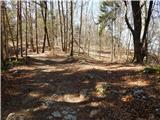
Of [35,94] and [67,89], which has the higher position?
[67,89]

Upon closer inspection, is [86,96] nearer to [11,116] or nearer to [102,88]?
[102,88]

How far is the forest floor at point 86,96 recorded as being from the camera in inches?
399

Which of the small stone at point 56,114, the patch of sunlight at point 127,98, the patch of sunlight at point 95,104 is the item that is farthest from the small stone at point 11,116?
the patch of sunlight at point 127,98

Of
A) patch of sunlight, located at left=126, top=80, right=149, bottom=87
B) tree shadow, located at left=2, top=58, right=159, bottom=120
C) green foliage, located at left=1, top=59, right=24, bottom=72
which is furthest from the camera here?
green foliage, located at left=1, top=59, right=24, bottom=72

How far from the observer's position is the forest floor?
10.1m

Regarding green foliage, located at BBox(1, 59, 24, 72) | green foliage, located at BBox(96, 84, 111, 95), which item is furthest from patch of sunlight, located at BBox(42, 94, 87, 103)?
green foliage, located at BBox(1, 59, 24, 72)

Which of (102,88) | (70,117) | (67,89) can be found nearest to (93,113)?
(70,117)

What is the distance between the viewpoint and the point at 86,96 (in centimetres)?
1157

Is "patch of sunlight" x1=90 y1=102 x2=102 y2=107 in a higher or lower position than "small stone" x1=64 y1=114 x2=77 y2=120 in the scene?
higher

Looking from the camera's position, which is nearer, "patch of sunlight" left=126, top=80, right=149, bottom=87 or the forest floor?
the forest floor

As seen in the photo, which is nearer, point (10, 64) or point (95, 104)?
point (95, 104)

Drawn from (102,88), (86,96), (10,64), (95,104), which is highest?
(10,64)

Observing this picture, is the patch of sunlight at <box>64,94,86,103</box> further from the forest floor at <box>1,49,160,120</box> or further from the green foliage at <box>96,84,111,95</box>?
the green foliage at <box>96,84,111,95</box>

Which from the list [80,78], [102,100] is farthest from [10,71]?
[102,100]
